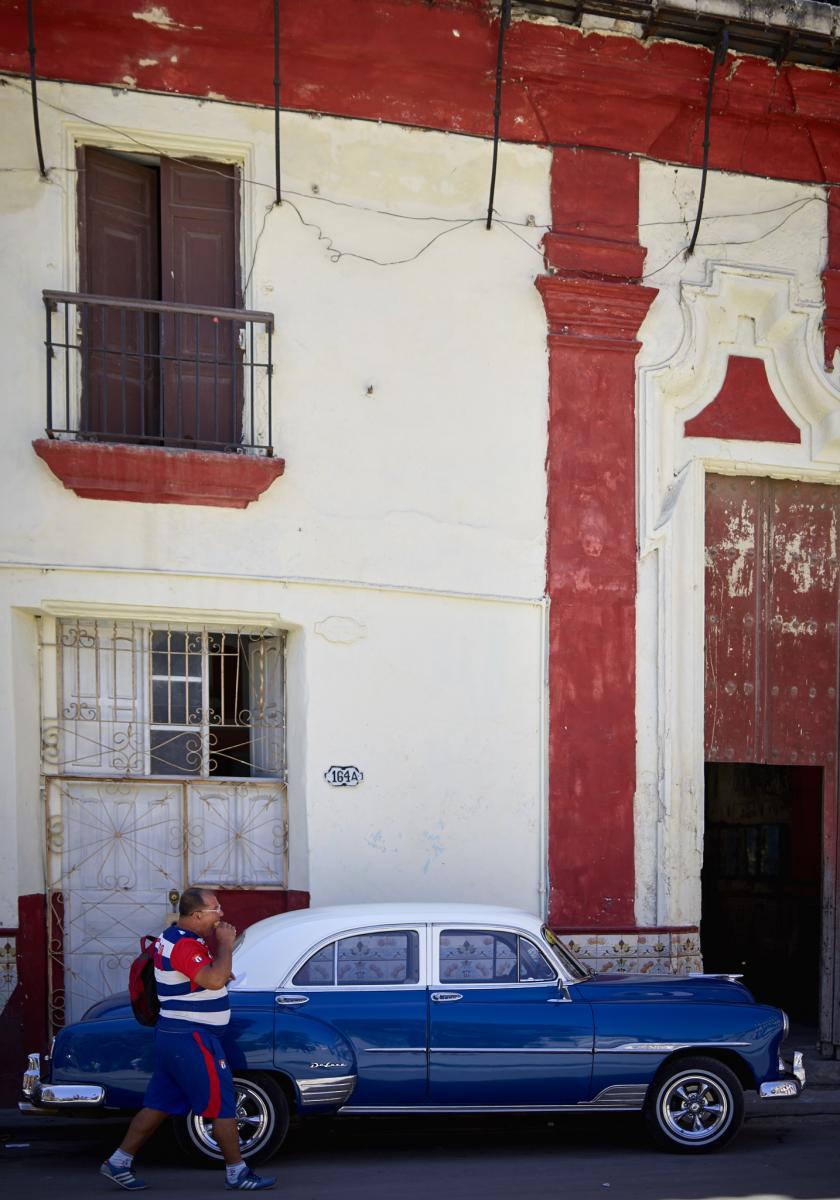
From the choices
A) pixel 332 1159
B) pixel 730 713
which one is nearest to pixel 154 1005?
pixel 332 1159

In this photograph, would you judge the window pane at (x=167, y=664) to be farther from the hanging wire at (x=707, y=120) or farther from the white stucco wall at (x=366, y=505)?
the hanging wire at (x=707, y=120)

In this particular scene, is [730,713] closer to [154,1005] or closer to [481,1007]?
[481,1007]

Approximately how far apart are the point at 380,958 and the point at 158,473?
3657mm

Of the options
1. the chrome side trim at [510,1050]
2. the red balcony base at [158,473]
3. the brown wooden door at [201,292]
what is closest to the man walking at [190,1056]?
the chrome side trim at [510,1050]

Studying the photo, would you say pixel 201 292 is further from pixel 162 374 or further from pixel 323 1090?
pixel 323 1090

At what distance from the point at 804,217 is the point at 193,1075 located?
8197mm

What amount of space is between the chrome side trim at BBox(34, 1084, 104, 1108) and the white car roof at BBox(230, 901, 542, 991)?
90 centimetres

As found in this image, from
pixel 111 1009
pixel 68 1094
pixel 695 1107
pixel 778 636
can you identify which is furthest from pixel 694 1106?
pixel 778 636

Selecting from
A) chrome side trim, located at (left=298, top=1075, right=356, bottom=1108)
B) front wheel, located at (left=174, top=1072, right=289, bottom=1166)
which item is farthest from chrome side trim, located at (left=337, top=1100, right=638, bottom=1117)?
front wheel, located at (left=174, top=1072, right=289, bottom=1166)

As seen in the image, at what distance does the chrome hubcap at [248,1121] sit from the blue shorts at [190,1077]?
45 centimetres

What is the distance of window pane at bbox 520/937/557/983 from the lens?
8.58m

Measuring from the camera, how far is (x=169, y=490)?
33.5ft

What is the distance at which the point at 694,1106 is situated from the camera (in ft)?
28.4

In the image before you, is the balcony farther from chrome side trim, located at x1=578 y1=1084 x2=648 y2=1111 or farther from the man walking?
chrome side trim, located at x1=578 y1=1084 x2=648 y2=1111
